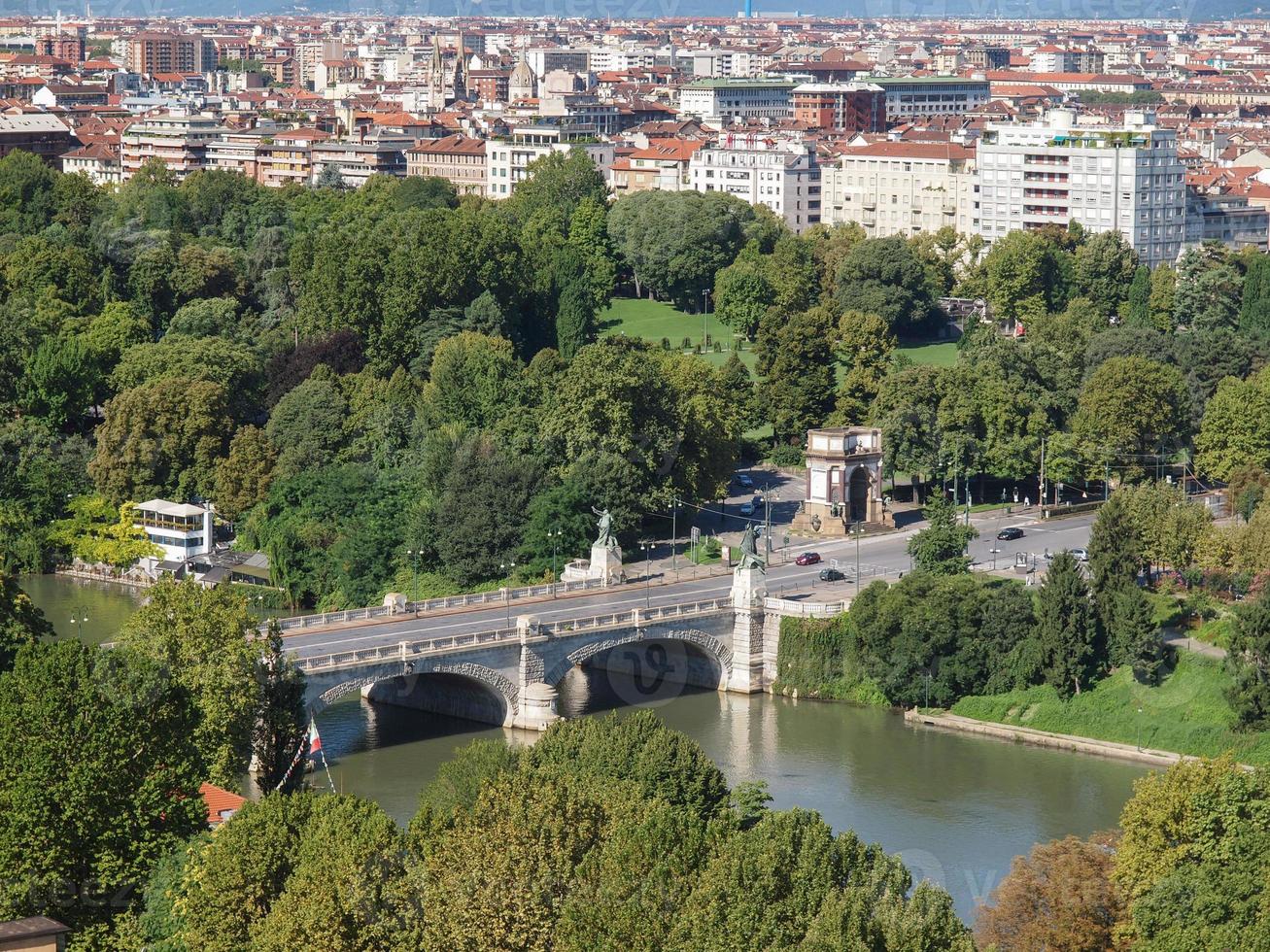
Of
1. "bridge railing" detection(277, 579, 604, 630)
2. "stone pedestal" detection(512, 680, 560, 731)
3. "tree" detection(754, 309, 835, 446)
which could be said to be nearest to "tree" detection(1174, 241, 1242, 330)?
"tree" detection(754, 309, 835, 446)

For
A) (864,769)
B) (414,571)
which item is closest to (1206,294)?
(414,571)

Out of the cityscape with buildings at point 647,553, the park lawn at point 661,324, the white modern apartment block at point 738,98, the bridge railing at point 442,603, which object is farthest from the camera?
the white modern apartment block at point 738,98

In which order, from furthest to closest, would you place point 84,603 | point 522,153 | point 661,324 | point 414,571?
point 522,153 → point 661,324 → point 84,603 → point 414,571

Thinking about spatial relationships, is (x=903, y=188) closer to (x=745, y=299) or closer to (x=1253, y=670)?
(x=745, y=299)

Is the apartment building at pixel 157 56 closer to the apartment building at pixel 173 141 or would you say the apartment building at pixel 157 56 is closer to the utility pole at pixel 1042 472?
the apartment building at pixel 173 141

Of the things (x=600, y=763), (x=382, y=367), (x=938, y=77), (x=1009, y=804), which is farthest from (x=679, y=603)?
(x=938, y=77)

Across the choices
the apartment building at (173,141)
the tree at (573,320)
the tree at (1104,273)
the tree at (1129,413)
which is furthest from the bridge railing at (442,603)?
the apartment building at (173,141)

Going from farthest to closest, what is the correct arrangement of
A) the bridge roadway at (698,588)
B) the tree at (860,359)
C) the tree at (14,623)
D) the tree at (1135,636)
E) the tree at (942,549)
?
the tree at (860,359) → the tree at (942,549) → the bridge roadway at (698,588) → the tree at (1135,636) → the tree at (14,623)
